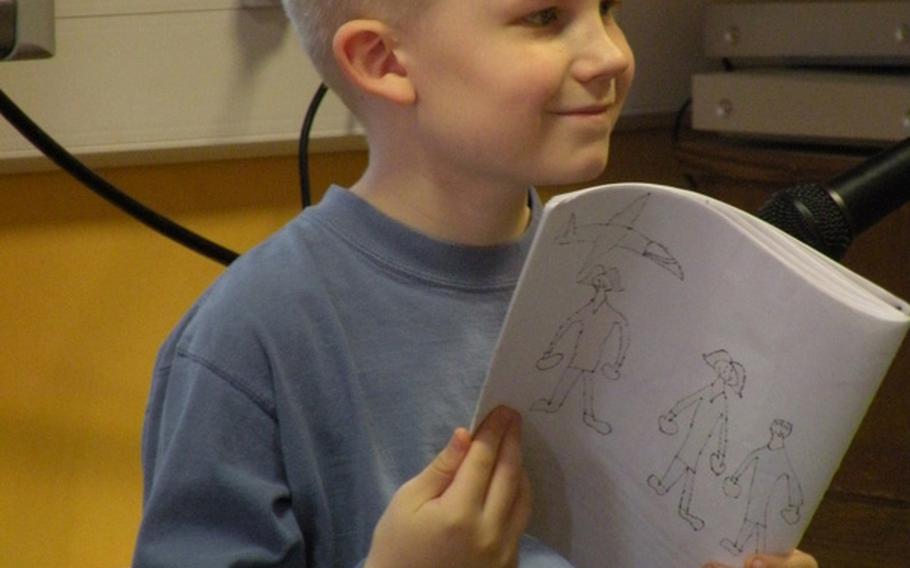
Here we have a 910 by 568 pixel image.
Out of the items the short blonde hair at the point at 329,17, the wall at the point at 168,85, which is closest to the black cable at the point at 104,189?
the wall at the point at 168,85

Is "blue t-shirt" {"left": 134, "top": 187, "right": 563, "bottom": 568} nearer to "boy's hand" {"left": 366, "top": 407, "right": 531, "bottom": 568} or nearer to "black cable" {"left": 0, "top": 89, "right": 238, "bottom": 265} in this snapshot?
"boy's hand" {"left": 366, "top": 407, "right": 531, "bottom": 568}

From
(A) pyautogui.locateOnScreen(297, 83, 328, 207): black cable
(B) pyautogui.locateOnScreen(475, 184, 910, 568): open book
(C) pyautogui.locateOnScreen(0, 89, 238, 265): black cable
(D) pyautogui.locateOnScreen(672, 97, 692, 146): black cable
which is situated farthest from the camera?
(D) pyautogui.locateOnScreen(672, 97, 692, 146): black cable

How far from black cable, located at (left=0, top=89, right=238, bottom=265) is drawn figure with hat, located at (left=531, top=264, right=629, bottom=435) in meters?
0.44

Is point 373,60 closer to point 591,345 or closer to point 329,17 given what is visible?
point 329,17

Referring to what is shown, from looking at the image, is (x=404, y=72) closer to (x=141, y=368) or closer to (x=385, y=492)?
(x=385, y=492)

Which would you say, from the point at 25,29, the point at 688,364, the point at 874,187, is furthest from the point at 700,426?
the point at 25,29

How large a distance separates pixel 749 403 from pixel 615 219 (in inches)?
4.0

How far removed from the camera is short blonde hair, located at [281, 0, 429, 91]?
67 cm

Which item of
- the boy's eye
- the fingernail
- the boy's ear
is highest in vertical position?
the boy's eye

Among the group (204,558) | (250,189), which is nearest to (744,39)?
(250,189)

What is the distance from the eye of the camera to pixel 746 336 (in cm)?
57

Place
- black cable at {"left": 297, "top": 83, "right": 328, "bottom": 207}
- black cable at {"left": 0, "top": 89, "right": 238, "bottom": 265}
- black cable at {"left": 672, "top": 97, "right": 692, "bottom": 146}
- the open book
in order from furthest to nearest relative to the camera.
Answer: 1. black cable at {"left": 672, "top": 97, "right": 692, "bottom": 146}
2. black cable at {"left": 297, "top": 83, "right": 328, "bottom": 207}
3. black cable at {"left": 0, "top": 89, "right": 238, "bottom": 265}
4. the open book

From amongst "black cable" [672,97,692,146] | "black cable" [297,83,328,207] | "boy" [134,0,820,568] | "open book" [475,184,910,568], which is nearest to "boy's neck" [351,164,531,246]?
"boy" [134,0,820,568]

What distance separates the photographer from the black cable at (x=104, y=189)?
0.91m
